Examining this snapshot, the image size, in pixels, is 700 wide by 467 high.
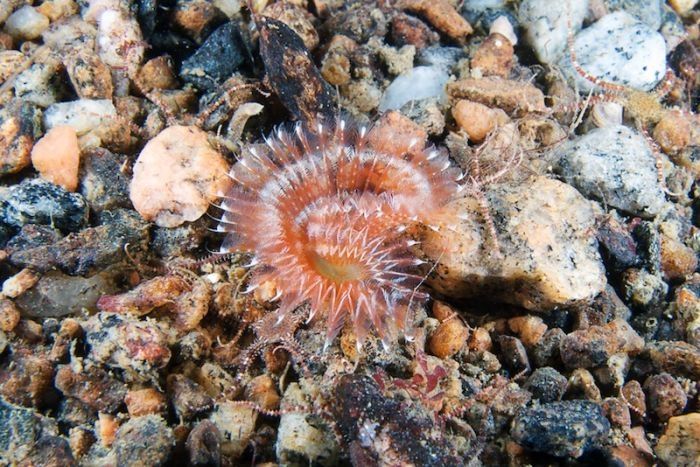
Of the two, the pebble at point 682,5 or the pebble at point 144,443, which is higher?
the pebble at point 144,443

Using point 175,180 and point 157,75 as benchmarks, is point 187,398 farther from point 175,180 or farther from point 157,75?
point 157,75

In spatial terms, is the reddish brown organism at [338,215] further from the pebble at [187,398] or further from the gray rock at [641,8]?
the gray rock at [641,8]

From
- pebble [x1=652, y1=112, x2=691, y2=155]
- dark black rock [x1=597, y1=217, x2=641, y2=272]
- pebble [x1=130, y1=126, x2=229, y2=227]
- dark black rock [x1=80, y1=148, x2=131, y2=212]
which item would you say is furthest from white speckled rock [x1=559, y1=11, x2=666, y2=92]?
dark black rock [x1=80, y1=148, x2=131, y2=212]

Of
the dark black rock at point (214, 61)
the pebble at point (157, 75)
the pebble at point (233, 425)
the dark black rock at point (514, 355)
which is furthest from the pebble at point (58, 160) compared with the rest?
the dark black rock at point (514, 355)

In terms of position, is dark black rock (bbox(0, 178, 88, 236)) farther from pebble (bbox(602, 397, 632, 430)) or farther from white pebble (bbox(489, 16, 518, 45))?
white pebble (bbox(489, 16, 518, 45))

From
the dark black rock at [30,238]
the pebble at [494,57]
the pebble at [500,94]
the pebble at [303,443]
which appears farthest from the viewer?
the pebble at [494,57]

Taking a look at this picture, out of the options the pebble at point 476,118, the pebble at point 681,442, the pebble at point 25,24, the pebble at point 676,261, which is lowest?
the pebble at point 676,261

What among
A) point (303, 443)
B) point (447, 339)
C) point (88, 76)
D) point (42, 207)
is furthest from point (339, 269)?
point (88, 76)
